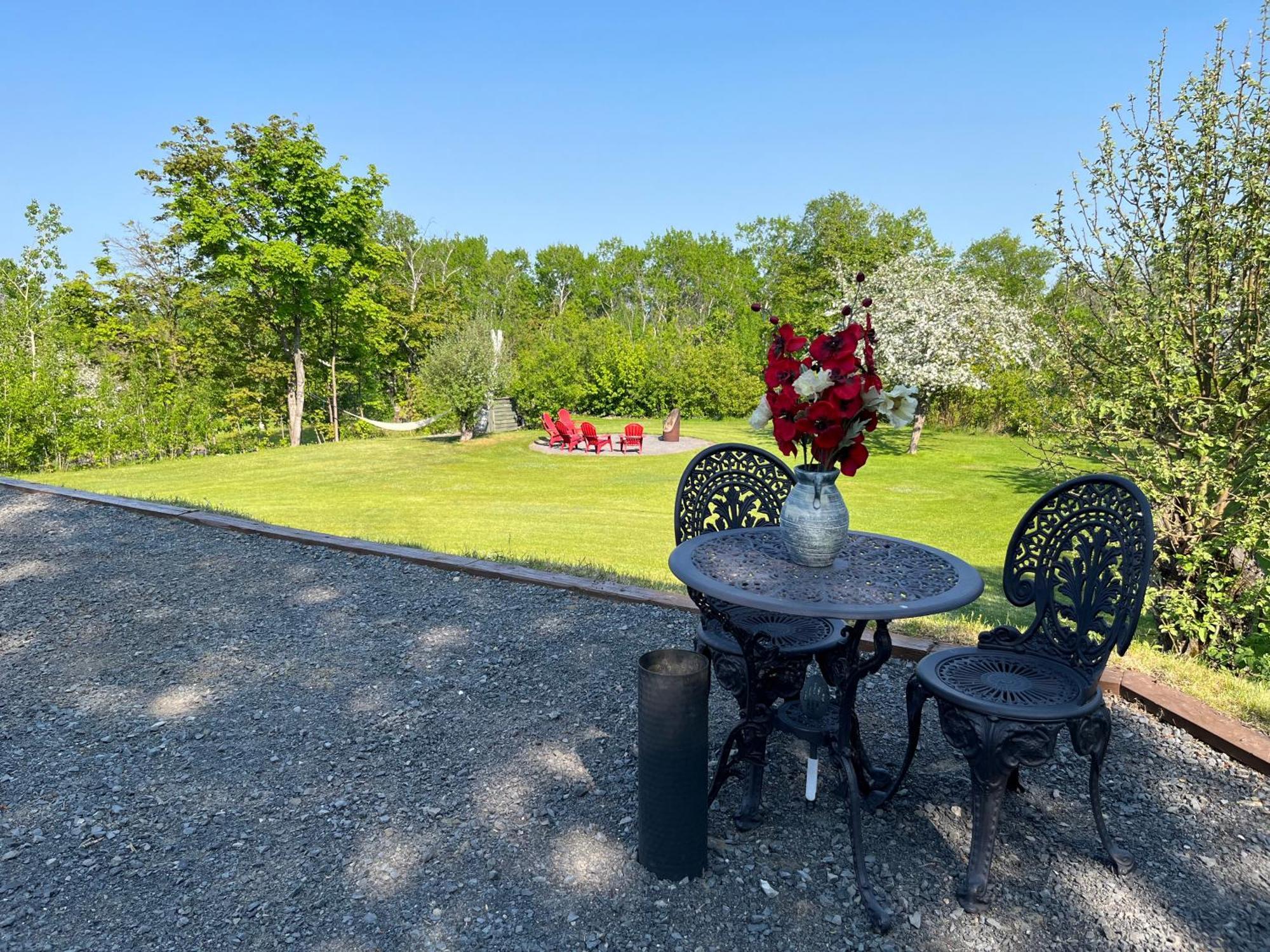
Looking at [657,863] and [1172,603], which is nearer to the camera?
[657,863]

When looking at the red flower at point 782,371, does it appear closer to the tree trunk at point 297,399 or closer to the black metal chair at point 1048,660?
the black metal chair at point 1048,660

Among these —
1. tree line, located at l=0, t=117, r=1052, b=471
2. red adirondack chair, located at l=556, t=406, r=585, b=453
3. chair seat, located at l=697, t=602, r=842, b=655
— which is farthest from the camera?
red adirondack chair, located at l=556, t=406, r=585, b=453

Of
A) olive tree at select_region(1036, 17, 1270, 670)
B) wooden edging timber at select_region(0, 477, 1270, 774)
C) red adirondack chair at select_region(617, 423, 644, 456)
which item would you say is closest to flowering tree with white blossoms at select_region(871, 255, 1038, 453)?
red adirondack chair at select_region(617, 423, 644, 456)

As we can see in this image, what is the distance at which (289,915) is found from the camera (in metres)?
1.95

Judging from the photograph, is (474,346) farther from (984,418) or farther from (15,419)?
(984,418)

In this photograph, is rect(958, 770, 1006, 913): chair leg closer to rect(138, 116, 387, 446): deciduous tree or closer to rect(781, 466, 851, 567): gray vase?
rect(781, 466, 851, 567): gray vase

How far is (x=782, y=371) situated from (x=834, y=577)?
0.70 meters

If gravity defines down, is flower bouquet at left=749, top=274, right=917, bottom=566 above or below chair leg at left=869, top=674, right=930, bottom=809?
above

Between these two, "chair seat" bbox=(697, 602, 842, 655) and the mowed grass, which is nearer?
"chair seat" bbox=(697, 602, 842, 655)

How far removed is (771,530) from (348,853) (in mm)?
1890

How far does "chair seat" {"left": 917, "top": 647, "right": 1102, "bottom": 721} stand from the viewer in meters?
1.96

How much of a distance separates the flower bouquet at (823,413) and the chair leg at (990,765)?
0.69 metres

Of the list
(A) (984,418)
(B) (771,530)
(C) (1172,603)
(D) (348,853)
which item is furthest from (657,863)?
(A) (984,418)

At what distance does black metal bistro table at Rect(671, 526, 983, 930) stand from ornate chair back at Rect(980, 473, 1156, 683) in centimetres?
25
